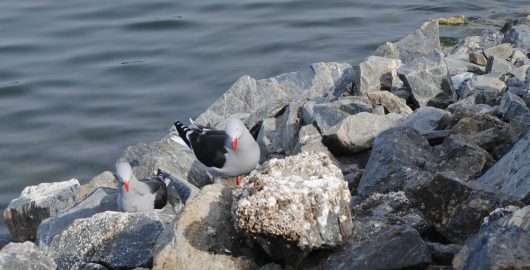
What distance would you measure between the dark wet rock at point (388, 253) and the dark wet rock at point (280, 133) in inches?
142

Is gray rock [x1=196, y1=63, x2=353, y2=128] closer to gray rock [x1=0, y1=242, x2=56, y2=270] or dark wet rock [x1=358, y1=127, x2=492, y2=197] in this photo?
dark wet rock [x1=358, y1=127, x2=492, y2=197]

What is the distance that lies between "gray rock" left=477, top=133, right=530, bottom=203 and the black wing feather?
268 cm

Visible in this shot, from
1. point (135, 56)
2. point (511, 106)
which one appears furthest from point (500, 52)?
point (135, 56)

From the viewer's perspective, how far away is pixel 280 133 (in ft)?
29.2

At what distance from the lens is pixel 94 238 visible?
19.8 ft

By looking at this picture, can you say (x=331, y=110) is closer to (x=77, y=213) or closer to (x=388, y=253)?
(x=77, y=213)

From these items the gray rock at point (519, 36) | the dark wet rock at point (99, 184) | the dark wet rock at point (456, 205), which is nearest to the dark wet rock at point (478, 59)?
the gray rock at point (519, 36)

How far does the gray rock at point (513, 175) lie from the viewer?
17.3ft

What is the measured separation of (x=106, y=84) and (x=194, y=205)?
8708 mm

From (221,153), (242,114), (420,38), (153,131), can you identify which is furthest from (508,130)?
(153,131)

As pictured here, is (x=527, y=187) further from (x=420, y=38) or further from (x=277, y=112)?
(x=420, y=38)

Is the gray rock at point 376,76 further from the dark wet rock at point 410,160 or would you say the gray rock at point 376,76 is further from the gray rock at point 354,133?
the dark wet rock at point 410,160

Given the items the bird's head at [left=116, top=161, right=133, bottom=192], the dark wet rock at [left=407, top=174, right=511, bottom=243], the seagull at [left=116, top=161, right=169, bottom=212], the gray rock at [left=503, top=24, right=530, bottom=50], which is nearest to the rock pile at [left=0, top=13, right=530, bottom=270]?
the dark wet rock at [left=407, top=174, right=511, bottom=243]

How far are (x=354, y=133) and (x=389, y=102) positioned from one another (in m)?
1.24
